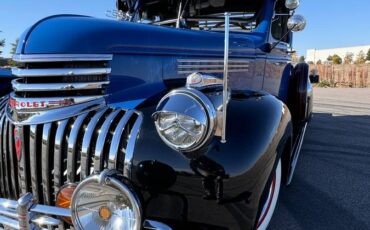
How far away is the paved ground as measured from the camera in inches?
109

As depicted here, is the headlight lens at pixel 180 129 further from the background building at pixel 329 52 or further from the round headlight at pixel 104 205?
the background building at pixel 329 52

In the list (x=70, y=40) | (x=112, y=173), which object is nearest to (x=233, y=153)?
(x=112, y=173)

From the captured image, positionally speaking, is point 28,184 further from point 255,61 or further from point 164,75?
point 255,61

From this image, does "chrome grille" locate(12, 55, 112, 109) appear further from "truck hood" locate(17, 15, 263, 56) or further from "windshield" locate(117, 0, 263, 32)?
"windshield" locate(117, 0, 263, 32)

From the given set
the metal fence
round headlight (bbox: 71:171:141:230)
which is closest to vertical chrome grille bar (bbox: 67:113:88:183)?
round headlight (bbox: 71:171:141:230)

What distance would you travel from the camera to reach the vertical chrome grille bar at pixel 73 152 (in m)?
1.77

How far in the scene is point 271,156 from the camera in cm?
187

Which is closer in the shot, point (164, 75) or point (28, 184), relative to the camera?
point (28, 184)

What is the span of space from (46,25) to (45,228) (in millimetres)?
A: 1101

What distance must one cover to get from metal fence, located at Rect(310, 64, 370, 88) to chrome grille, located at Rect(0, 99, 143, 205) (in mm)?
25922

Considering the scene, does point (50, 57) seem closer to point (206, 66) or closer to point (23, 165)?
point (23, 165)

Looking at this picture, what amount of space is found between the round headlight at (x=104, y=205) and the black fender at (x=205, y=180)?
5.9 inches

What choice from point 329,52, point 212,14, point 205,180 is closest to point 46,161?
point 205,180

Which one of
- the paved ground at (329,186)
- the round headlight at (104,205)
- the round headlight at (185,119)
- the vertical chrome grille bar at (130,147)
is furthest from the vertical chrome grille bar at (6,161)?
the paved ground at (329,186)
